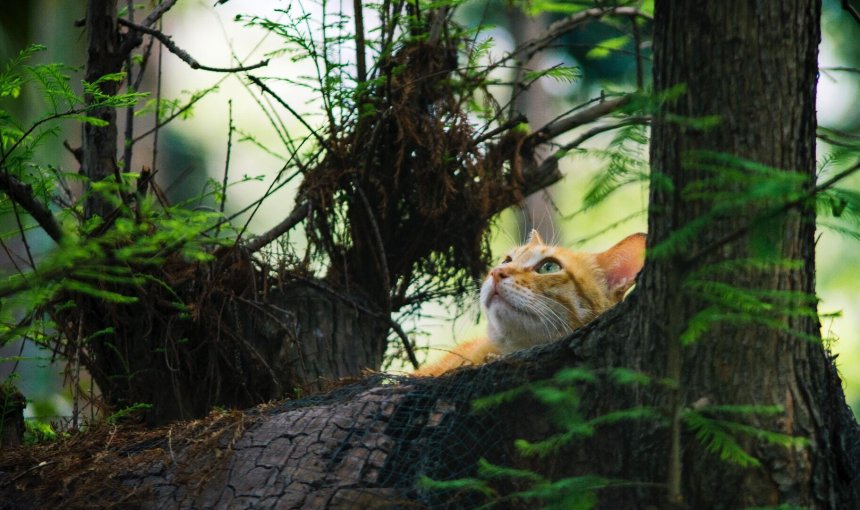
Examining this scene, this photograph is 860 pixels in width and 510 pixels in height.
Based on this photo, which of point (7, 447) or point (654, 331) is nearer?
point (654, 331)

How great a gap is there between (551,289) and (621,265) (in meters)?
0.46

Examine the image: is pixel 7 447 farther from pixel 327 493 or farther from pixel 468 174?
pixel 468 174

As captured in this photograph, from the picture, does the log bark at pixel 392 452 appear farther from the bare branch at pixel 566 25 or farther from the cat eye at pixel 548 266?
the bare branch at pixel 566 25

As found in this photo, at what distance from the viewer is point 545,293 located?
4273mm

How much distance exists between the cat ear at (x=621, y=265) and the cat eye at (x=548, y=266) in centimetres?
28

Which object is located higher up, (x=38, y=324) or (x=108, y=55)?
(x=108, y=55)

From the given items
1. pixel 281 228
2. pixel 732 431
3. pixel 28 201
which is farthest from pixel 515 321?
pixel 28 201

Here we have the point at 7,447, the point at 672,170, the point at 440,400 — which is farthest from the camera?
the point at 7,447

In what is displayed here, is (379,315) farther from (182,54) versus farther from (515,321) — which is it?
(182,54)

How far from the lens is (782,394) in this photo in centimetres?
245

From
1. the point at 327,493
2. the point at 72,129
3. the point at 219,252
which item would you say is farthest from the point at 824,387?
the point at 72,129

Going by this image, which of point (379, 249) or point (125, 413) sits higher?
point (379, 249)

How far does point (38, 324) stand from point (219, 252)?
2.90 ft

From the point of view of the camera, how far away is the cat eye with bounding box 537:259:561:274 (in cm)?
448
